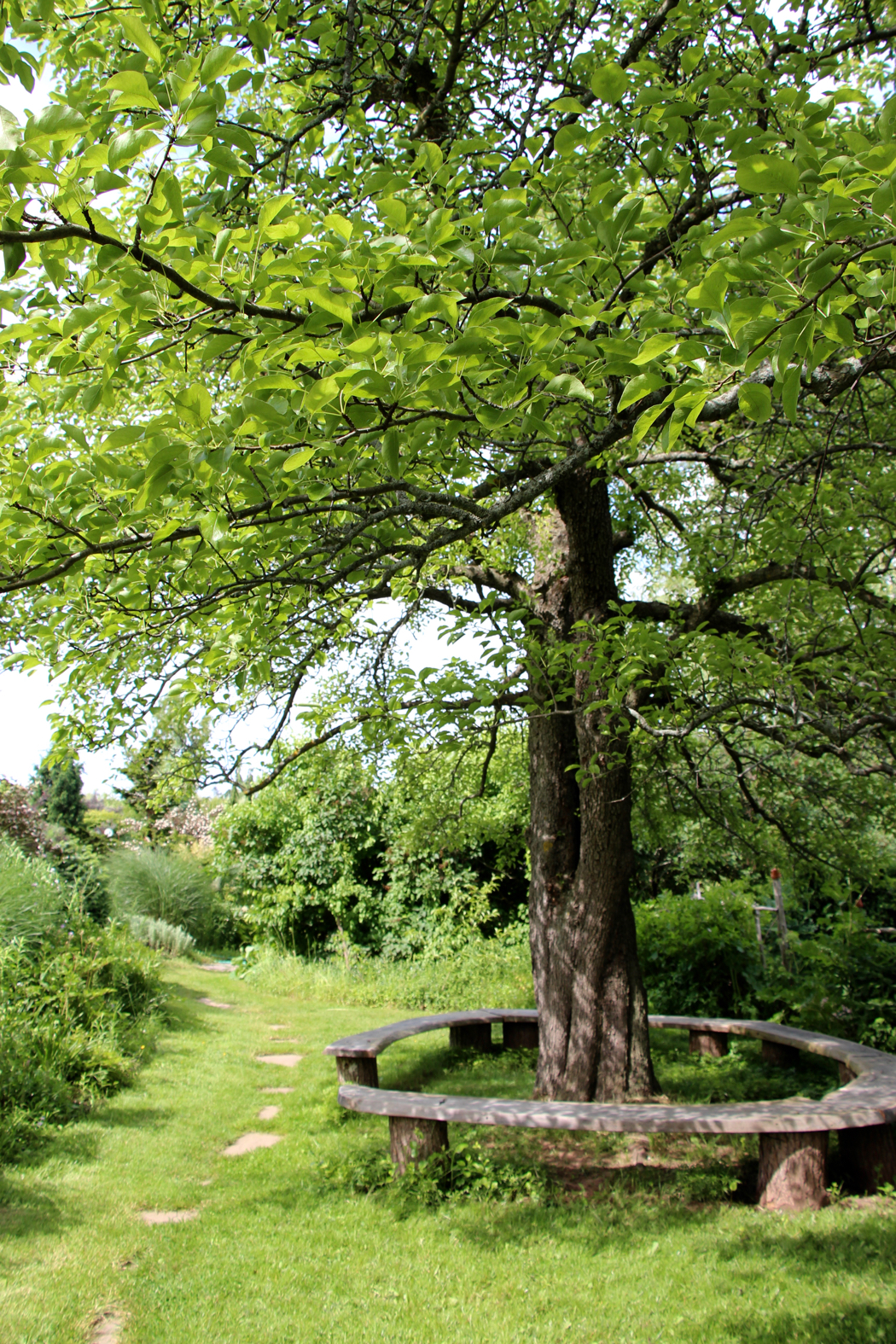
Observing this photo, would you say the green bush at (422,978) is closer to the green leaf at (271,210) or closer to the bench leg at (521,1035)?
the bench leg at (521,1035)

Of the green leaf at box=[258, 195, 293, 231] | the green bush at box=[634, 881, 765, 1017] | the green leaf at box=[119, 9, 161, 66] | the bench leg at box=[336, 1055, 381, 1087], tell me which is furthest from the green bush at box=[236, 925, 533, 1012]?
the green leaf at box=[119, 9, 161, 66]

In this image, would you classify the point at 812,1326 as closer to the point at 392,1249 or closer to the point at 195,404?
the point at 392,1249

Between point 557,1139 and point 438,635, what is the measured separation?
3.49 m

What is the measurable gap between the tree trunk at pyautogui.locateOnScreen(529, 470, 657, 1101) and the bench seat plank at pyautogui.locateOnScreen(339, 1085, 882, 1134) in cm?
116

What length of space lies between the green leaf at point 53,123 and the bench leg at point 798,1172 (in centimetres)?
514

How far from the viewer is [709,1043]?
7.99 metres

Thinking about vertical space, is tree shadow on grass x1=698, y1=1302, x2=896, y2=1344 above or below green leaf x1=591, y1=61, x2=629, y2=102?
below

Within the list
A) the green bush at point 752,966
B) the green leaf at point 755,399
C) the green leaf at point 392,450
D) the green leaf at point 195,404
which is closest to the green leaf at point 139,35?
the green leaf at point 195,404

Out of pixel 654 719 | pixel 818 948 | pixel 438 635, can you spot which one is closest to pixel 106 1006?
pixel 438 635

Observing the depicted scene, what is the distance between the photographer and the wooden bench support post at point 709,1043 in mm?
7918

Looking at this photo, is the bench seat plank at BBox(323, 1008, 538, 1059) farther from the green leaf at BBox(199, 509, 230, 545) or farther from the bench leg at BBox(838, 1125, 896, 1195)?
the green leaf at BBox(199, 509, 230, 545)

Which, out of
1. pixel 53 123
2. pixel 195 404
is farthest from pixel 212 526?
pixel 53 123

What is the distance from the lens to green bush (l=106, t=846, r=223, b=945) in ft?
51.0

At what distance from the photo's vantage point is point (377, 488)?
292 centimetres
